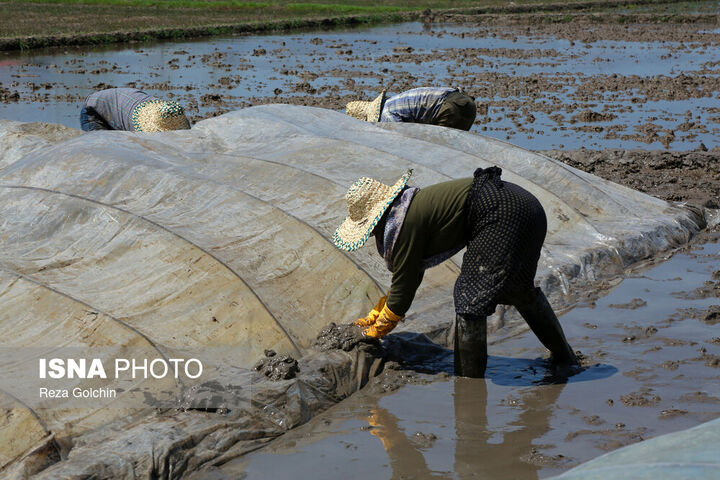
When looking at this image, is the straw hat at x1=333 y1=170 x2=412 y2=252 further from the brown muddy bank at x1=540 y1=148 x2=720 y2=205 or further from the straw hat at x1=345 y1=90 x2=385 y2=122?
the brown muddy bank at x1=540 y1=148 x2=720 y2=205

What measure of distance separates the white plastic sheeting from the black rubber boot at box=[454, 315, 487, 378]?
0.48 m

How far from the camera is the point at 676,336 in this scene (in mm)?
4266

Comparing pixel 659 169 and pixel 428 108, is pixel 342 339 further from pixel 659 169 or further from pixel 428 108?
pixel 659 169

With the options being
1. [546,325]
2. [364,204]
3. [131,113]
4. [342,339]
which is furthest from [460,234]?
[131,113]

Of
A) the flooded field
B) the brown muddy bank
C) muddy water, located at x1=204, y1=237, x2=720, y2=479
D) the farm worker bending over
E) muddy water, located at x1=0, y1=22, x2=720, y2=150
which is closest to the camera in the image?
muddy water, located at x1=204, y1=237, x2=720, y2=479

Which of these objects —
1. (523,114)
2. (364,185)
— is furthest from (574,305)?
(523,114)

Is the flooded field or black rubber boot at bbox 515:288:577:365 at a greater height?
black rubber boot at bbox 515:288:577:365

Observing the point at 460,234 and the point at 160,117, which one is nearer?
the point at 460,234

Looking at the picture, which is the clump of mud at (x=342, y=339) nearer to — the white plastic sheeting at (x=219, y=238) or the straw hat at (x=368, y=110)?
the white plastic sheeting at (x=219, y=238)

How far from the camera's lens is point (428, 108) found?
22.2 ft

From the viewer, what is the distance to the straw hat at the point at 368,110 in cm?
677

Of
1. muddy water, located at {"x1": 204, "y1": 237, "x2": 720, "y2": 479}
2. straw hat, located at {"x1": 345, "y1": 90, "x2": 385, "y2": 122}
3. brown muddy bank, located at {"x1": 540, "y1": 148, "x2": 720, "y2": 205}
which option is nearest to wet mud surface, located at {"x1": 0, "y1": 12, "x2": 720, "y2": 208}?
brown muddy bank, located at {"x1": 540, "y1": 148, "x2": 720, "y2": 205}

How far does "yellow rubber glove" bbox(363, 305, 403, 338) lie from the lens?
366cm

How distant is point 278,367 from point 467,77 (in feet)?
38.5
